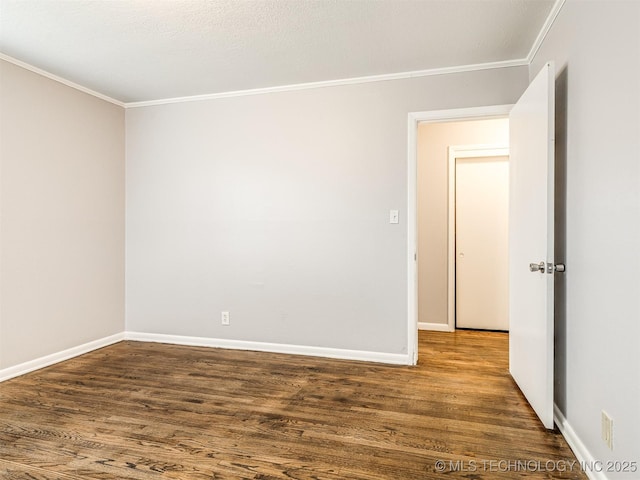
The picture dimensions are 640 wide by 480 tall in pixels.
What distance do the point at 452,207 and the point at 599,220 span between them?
3005 millimetres

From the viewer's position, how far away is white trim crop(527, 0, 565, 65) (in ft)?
7.55

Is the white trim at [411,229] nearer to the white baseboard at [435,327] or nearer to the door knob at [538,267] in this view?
the door knob at [538,267]

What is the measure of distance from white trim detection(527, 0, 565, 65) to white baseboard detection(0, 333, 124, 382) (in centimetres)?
433

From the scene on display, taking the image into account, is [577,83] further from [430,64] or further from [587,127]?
[430,64]

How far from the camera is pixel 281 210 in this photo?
377 cm

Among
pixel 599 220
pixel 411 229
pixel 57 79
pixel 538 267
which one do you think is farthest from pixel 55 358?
pixel 599 220

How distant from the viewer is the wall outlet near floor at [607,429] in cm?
162

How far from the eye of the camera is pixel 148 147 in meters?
4.18

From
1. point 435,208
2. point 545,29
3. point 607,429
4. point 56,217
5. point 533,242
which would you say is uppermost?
point 545,29

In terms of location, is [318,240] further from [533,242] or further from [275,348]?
[533,242]

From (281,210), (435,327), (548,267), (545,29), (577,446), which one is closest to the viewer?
(577,446)

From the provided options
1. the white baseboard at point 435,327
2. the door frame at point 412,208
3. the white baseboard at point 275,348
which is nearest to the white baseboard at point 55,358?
the white baseboard at point 275,348

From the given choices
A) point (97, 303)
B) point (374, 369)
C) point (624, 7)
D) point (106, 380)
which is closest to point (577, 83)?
point (624, 7)

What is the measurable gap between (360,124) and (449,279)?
213 cm
